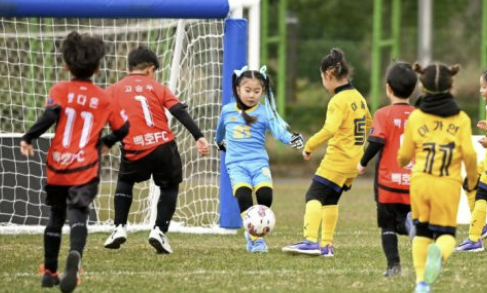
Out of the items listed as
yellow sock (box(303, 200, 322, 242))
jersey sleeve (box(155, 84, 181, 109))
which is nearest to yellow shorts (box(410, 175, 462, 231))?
yellow sock (box(303, 200, 322, 242))

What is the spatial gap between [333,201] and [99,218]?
4.72 m

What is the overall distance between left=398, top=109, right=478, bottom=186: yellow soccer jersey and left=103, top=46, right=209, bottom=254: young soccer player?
8.45 feet

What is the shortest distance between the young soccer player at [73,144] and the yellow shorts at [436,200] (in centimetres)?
210

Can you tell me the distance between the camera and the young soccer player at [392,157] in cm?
731

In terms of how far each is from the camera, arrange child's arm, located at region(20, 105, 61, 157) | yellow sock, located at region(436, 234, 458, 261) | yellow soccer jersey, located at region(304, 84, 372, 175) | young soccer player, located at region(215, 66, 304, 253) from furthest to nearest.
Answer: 1. young soccer player, located at region(215, 66, 304, 253)
2. yellow soccer jersey, located at region(304, 84, 372, 175)
3. child's arm, located at region(20, 105, 61, 157)
4. yellow sock, located at region(436, 234, 458, 261)

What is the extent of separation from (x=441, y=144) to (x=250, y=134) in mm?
2702

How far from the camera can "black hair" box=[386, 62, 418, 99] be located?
7297mm

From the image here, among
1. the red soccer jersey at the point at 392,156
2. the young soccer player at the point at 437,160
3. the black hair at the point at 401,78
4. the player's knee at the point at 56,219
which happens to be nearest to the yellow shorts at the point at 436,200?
the young soccer player at the point at 437,160

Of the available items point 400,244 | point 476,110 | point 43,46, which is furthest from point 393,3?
point 400,244

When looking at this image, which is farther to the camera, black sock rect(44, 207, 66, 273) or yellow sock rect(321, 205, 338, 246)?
yellow sock rect(321, 205, 338, 246)

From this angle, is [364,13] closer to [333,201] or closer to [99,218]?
[99,218]

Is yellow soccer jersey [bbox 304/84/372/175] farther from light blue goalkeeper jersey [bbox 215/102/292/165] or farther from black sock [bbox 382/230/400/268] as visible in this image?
black sock [bbox 382/230/400/268]

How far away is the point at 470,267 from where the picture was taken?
7.90 m

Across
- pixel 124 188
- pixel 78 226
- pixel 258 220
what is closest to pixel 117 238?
pixel 124 188
